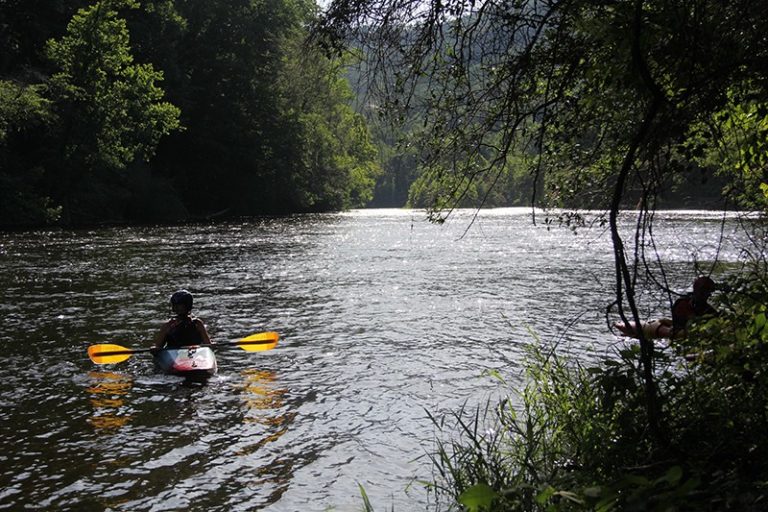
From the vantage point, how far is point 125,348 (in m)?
8.67

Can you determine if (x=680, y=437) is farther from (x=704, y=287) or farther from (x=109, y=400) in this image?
(x=109, y=400)

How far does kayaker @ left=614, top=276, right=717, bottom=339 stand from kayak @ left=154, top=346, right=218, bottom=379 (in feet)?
14.4

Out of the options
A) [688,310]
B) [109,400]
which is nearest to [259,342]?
[109,400]

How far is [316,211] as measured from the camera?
5641cm

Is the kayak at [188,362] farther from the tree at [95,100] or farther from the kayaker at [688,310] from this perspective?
the tree at [95,100]

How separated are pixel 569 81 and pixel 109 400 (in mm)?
5537

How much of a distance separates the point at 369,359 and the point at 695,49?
6539 millimetres

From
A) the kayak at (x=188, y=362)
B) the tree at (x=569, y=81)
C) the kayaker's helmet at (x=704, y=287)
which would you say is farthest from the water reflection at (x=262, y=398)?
the kayaker's helmet at (x=704, y=287)

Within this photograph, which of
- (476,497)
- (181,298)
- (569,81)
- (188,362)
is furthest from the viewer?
(181,298)

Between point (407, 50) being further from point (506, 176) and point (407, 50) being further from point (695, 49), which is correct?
point (695, 49)

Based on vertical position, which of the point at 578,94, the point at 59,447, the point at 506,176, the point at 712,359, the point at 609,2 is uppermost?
the point at 609,2

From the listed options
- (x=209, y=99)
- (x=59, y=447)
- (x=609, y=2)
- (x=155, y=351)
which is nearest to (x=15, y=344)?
(x=155, y=351)

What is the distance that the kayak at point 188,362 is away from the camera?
8008 millimetres

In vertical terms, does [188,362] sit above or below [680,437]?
below
